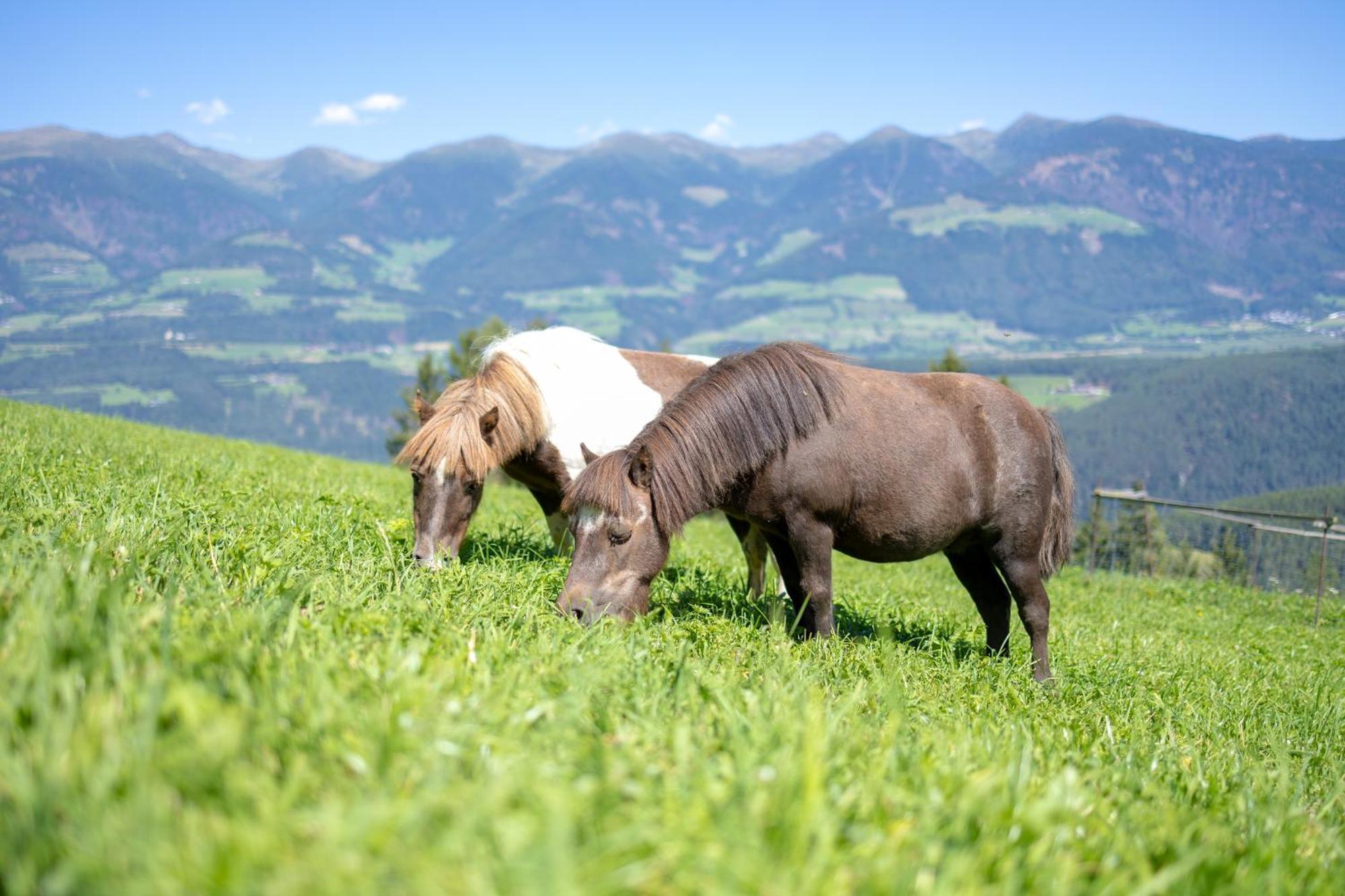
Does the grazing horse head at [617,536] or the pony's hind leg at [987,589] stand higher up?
the grazing horse head at [617,536]

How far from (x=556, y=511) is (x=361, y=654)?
485cm

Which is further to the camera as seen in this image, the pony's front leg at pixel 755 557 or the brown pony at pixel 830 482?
the pony's front leg at pixel 755 557

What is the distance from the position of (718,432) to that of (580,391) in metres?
2.14

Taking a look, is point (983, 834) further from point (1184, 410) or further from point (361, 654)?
point (1184, 410)

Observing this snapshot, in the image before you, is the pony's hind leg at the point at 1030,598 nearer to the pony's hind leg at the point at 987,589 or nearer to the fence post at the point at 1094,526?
the pony's hind leg at the point at 987,589

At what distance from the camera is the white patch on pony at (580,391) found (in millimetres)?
7430

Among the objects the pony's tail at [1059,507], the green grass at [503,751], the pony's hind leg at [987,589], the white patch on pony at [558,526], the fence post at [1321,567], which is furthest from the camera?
the fence post at [1321,567]

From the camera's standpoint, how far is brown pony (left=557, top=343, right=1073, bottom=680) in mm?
5543

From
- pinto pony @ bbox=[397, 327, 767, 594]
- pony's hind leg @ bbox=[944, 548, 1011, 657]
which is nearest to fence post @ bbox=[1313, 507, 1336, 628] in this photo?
pony's hind leg @ bbox=[944, 548, 1011, 657]

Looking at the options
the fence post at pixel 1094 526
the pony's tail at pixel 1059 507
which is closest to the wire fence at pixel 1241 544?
the fence post at pixel 1094 526

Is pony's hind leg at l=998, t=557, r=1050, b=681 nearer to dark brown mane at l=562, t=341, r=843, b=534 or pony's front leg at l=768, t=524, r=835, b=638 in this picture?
pony's front leg at l=768, t=524, r=835, b=638

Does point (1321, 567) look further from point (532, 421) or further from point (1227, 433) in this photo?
point (1227, 433)

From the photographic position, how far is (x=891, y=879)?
6.22 ft

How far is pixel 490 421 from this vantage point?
6809 millimetres
